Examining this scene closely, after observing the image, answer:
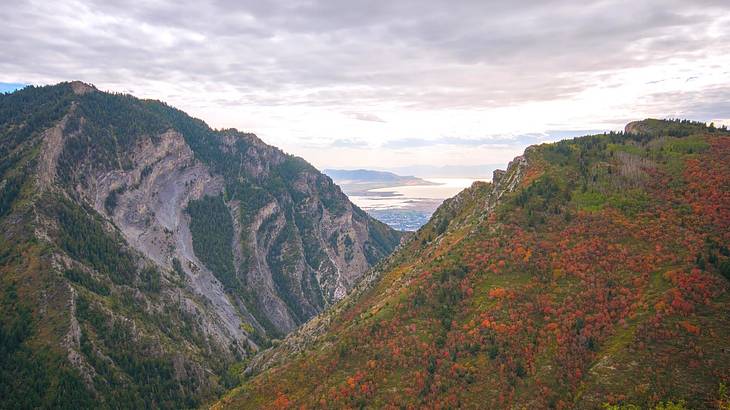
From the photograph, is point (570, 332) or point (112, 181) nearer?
point (570, 332)

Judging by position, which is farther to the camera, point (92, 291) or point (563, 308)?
point (92, 291)

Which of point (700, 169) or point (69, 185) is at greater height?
point (69, 185)

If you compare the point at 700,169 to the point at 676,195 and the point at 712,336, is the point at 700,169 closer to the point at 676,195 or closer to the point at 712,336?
the point at 676,195

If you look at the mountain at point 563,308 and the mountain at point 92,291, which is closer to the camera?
the mountain at point 563,308

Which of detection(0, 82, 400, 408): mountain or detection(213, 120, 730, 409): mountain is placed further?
detection(0, 82, 400, 408): mountain

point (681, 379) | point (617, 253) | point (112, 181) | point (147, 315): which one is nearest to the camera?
point (681, 379)

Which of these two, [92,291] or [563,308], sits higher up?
[563,308]

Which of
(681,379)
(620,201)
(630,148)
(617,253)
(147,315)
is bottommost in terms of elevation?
(147,315)

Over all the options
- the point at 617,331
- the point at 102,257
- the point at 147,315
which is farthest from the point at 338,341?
the point at 102,257
